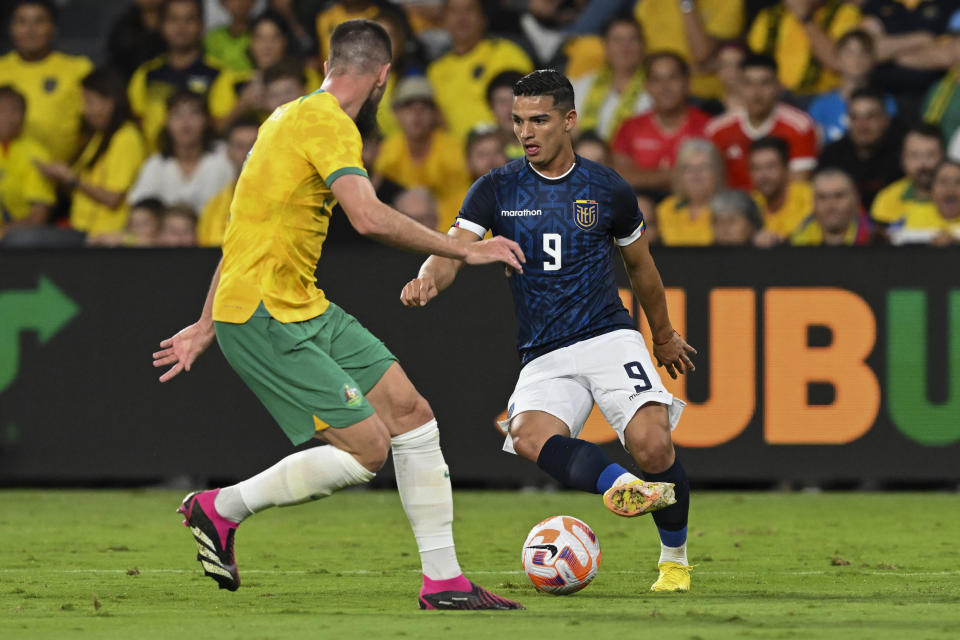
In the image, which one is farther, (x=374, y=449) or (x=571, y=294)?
(x=571, y=294)

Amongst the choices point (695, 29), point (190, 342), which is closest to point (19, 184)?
point (695, 29)

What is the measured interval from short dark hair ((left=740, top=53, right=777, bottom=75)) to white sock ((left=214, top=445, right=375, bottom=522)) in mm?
7426

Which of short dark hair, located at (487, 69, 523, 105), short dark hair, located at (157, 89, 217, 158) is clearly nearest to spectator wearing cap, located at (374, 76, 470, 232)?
short dark hair, located at (487, 69, 523, 105)

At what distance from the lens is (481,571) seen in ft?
24.0

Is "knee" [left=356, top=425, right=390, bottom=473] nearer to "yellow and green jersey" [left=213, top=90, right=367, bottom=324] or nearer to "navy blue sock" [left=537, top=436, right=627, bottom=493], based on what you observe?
"yellow and green jersey" [left=213, top=90, right=367, bottom=324]

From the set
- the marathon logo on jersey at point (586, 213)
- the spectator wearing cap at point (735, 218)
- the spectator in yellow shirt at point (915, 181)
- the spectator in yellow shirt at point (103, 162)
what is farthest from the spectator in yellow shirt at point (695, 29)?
the marathon logo on jersey at point (586, 213)

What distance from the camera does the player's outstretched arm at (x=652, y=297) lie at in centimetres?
669

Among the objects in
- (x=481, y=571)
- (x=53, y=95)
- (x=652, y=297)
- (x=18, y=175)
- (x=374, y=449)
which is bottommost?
(x=481, y=571)

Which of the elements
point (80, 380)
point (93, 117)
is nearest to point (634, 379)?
point (80, 380)

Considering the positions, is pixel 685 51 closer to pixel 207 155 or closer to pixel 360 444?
pixel 207 155

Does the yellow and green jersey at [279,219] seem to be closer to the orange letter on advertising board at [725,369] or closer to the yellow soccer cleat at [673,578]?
the yellow soccer cleat at [673,578]

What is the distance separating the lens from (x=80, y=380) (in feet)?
36.1

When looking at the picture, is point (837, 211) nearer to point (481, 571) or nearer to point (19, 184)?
point (481, 571)

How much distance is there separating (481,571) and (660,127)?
6.13 m
